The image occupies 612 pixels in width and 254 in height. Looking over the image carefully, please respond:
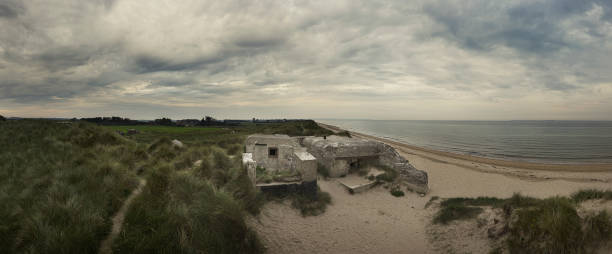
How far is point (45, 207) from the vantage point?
305 centimetres

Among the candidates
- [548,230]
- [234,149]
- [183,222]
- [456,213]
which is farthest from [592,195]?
[234,149]

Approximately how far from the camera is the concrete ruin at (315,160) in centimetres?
927

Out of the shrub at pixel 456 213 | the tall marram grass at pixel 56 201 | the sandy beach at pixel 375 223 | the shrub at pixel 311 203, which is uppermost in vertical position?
the tall marram grass at pixel 56 201

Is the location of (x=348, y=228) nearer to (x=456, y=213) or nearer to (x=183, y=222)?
(x=456, y=213)

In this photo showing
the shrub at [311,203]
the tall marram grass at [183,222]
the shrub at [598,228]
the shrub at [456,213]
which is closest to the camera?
the tall marram grass at [183,222]

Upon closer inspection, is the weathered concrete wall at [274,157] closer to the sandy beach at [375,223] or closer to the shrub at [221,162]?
the shrub at [221,162]

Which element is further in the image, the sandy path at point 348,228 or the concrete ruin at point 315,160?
the concrete ruin at point 315,160

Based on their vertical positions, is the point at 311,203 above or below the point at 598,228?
below

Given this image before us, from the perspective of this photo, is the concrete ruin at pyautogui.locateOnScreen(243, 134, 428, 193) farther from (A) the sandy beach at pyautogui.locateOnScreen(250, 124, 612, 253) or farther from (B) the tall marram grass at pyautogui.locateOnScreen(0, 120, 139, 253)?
(B) the tall marram grass at pyautogui.locateOnScreen(0, 120, 139, 253)

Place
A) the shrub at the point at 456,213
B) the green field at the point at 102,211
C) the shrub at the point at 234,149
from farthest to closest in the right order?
the shrub at the point at 234,149 → the shrub at the point at 456,213 → the green field at the point at 102,211

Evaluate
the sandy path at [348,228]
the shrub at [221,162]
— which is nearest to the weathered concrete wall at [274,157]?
the shrub at [221,162]

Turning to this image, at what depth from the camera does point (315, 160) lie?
945 centimetres

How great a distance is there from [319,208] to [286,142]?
4532 millimetres

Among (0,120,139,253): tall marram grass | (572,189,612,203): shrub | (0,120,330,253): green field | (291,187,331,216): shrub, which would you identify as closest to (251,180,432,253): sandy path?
(291,187,331,216): shrub
